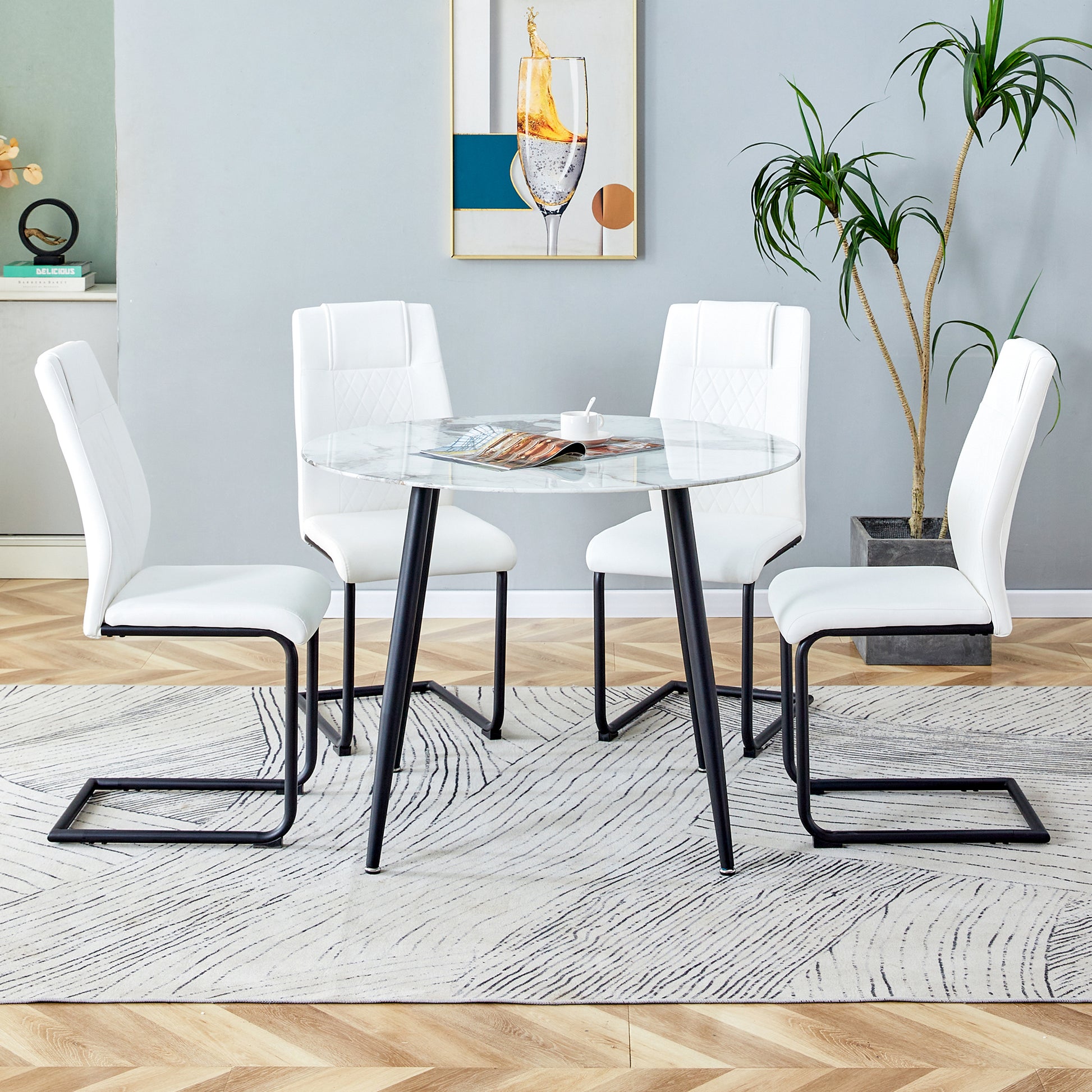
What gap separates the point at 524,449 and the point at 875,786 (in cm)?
103

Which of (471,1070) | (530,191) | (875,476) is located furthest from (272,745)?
(875,476)

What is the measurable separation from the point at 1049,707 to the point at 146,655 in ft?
7.98

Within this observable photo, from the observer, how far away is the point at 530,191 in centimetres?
368

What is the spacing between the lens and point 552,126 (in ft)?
11.8

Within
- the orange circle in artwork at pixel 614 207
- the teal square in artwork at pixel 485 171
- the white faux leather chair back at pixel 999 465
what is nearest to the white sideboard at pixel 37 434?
the teal square in artwork at pixel 485 171

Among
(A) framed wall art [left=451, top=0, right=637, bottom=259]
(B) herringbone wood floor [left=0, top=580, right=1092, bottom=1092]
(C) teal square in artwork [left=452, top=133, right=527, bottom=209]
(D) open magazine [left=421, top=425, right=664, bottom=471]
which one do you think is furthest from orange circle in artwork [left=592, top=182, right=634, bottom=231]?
(B) herringbone wood floor [left=0, top=580, right=1092, bottom=1092]

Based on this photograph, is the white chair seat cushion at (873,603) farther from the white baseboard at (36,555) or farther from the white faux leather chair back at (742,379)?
the white baseboard at (36,555)

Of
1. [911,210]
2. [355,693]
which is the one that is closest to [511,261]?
[911,210]

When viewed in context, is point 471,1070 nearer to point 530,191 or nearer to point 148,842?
point 148,842

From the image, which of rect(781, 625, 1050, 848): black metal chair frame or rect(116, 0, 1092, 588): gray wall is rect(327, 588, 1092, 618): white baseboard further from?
rect(781, 625, 1050, 848): black metal chair frame

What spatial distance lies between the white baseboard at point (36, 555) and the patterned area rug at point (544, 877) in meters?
1.29

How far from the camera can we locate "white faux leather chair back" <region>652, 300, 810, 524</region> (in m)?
3.03

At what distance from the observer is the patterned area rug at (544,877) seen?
1.96 metres

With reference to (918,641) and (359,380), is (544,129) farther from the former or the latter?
(918,641)
